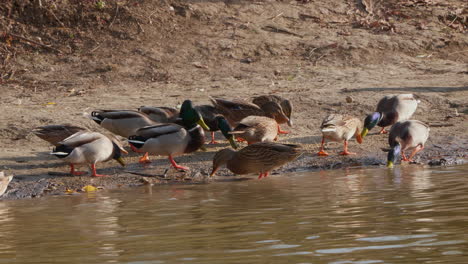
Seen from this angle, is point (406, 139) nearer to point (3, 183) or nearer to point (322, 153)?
point (322, 153)

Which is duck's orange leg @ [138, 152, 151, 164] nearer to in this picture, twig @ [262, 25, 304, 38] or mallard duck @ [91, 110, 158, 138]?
mallard duck @ [91, 110, 158, 138]

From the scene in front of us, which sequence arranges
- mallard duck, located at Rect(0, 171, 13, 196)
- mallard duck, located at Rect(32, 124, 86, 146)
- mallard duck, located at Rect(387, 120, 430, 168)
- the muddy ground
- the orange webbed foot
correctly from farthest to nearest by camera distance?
the muddy ground
the orange webbed foot
mallard duck, located at Rect(32, 124, 86, 146)
mallard duck, located at Rect(387, 120, 430, 168)
mallard duck, located at Rect(0, 171, 13, 196)

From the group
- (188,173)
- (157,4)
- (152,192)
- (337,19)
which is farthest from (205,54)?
(152,192)

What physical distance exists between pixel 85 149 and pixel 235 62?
5.94 meters

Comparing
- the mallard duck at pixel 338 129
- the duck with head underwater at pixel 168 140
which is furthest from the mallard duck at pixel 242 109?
the duck with head underwater at pixel 168 140

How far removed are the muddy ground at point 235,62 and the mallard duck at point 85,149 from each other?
532 millimetres

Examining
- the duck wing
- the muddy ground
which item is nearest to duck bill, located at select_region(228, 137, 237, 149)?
the muddy ground

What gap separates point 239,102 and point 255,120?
120 cm

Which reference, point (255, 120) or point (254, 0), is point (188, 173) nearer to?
point (255, 120)

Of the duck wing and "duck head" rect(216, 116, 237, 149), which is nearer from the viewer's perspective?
the duck wing

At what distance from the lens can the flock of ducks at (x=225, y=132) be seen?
9.37 meters

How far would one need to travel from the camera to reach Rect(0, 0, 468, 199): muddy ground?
11.5 m

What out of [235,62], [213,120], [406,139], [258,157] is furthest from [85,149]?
[235,62]

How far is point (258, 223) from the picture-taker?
621 cm
